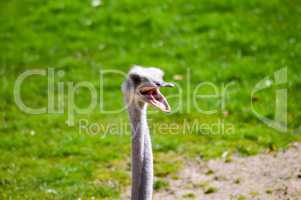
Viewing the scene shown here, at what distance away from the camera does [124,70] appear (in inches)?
463

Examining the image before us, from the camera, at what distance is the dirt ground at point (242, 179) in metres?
6.76

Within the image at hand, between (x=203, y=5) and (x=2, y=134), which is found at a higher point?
(x=203, y=5)

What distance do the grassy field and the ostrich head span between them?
2.69 metres

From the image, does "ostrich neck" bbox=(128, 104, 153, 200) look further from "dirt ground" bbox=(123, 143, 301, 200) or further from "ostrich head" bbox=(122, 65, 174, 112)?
"dirt ground" bbox=(123, 143, 301, 200)

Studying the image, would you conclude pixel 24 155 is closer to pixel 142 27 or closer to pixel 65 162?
pixel 65 162

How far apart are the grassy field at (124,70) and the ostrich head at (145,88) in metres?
2.69

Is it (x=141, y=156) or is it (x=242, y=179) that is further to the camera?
(x=242, y=179)

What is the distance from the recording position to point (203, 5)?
1391 cm

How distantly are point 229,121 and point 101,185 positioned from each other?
271 centimetres

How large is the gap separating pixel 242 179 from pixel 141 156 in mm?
2686

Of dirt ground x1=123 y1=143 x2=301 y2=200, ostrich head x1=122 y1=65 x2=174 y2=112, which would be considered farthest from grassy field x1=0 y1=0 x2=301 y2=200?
ostrich head x1=122 y1=65 x2=174 y2=112

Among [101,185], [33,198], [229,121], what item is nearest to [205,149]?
[229,121]

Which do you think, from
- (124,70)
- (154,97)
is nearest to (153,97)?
(154,97)

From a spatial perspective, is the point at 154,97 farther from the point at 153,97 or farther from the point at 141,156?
the point at 141,156
